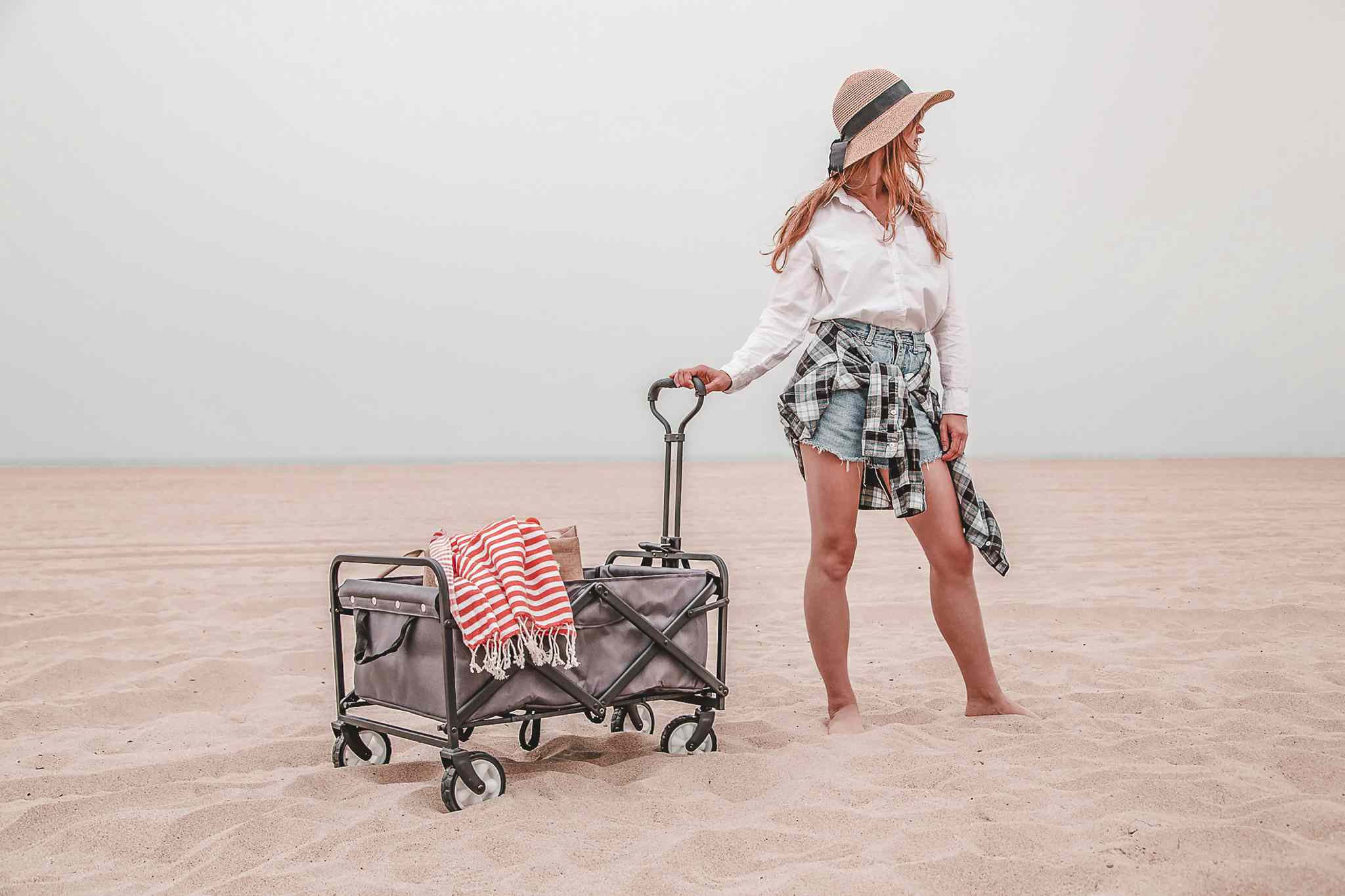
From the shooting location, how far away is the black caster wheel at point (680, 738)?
123 inches

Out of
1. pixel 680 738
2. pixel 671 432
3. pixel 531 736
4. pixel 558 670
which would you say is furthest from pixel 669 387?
pixel 531 736

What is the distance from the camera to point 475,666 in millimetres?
2643

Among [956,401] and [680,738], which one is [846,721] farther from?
[956,401]

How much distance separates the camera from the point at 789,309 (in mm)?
3336

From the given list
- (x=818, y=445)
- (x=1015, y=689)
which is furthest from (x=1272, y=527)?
(x=818, y=445)

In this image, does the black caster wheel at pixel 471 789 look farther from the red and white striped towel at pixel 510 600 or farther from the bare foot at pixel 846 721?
the bare foot at pixel 846 721

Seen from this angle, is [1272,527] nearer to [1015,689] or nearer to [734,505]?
[734,505]

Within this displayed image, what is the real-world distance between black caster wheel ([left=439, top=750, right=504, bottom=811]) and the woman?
1.02m

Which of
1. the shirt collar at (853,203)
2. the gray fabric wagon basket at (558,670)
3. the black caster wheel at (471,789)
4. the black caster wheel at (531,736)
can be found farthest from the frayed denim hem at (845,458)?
the black caster wheel at (471,789)

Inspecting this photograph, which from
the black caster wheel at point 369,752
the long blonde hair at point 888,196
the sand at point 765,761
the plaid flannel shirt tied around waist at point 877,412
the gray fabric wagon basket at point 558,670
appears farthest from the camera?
the long blonde hair at point 888,196

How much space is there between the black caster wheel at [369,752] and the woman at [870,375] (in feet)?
4.00

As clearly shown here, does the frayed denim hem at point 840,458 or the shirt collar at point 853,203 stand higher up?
the shirt collar at point 853,203

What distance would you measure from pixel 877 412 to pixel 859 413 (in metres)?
0.07

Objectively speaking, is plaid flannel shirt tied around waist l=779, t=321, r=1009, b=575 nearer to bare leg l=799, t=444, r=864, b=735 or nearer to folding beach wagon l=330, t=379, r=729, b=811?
bare leg l=799, t=444, r=864, b=735
